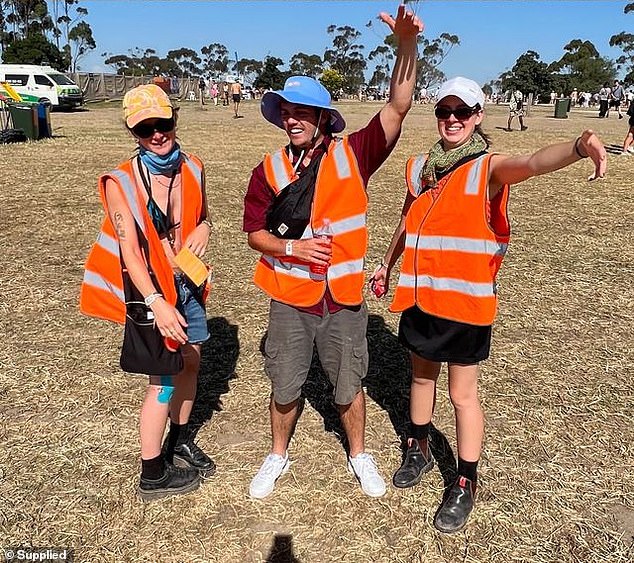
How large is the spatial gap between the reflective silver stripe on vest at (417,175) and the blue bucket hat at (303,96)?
37 centimetres

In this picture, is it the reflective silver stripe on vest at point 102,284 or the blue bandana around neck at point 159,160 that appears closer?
the blue bandana around neck at point 159,160

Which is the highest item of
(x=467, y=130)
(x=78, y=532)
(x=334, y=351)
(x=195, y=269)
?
(x=467, y=130)

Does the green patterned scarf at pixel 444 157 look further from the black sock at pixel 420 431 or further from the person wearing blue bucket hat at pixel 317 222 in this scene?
the black sock at pixel 420 431

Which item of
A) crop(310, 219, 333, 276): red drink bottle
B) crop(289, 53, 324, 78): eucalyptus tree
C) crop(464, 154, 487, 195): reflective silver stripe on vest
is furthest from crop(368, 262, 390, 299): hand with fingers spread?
crop(289, 53, 324, 78): eucalyptus tree

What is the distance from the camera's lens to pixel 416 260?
2.58 meters

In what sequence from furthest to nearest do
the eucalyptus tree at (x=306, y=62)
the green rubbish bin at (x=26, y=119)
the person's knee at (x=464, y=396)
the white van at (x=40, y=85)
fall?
the eucalyptus tree at (x=306, y=62) → the white van at (x=40, y=85) → the green rubbish bin at (x=26, y=119) → the person's knee at (x=464, y=396)

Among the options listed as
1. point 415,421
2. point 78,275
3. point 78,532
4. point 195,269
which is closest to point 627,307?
point 415,421

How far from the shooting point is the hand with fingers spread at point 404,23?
2225 millimetres

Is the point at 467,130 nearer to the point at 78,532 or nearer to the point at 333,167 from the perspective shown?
the point at 333,167

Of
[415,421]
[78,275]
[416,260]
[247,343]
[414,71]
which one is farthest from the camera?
[78,275]

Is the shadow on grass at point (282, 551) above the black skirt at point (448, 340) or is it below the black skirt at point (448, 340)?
below

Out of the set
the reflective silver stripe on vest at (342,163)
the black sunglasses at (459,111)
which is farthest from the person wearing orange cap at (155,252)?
the black sunglasses at (459,111)

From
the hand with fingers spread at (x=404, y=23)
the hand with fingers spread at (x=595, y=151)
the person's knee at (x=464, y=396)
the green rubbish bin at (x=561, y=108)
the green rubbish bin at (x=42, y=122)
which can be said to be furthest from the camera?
the green rubbish bin at (x=561, y=108)

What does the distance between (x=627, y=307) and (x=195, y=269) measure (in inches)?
164
